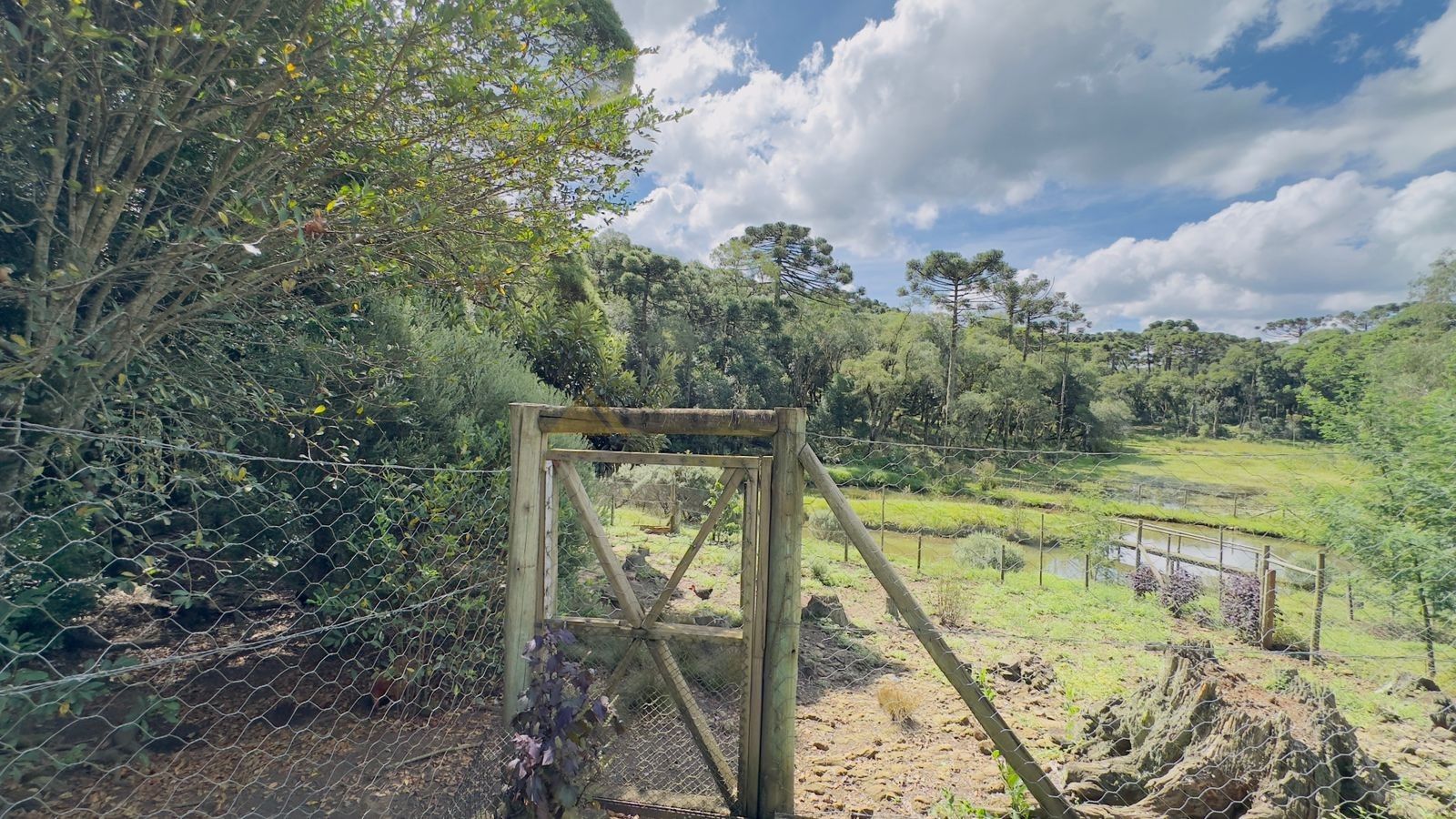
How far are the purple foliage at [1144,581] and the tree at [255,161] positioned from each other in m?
10.2

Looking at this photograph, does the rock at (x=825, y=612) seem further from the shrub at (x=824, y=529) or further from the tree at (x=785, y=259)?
the tree at (x=785, y=259)

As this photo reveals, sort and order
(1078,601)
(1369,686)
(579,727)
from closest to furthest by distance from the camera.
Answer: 1. (579,727)
2. (1369,686)
3. (1078,601)

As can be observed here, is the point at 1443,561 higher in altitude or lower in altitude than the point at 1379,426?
Result: lower

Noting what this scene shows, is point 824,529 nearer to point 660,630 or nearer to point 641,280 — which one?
point 660,630

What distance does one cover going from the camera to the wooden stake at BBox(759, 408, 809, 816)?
2.37 m

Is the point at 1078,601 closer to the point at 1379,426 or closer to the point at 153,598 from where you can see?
the point at 1379,426

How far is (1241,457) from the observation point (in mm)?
4312

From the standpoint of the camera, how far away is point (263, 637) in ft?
9.71

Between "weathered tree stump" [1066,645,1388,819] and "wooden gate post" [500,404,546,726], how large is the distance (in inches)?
96.6

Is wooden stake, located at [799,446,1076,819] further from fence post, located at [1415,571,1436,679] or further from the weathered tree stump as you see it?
fence post, located at [1415,571,1436,679]

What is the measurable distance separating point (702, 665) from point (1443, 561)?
200 inches

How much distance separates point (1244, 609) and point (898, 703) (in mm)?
6184

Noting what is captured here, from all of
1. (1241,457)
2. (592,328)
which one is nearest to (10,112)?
(592,328)

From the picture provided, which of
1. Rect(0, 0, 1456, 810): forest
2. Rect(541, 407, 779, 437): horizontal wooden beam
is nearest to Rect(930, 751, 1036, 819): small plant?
Rect(541, 407, 779, 437): horizontal wooden beam
